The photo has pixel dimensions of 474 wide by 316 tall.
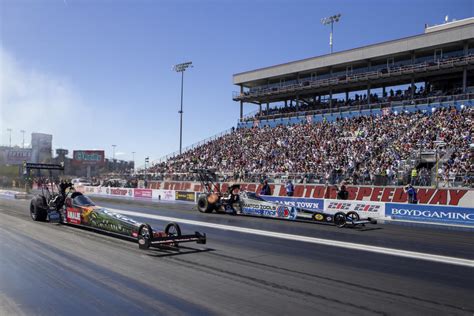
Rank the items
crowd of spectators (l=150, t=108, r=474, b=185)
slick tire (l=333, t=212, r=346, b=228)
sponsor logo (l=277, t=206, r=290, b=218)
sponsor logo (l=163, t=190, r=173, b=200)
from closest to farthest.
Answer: slick tire (l=333, t=212, r=346, b=228) < sponsor logo (l=277, t=206, r=290, b=218) < crowd of spectators (l=150, t=108, r=474, b=185) < sponsor logo (l=163, t=190, r=173, b=200)

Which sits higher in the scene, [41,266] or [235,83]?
[235,83]

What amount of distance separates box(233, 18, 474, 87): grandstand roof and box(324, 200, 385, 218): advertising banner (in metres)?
20.4

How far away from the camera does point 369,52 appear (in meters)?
38.4

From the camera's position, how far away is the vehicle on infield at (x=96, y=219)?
9.86 metres

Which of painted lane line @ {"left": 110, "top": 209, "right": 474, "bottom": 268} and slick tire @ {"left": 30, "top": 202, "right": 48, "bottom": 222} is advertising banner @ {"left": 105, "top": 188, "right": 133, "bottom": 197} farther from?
painted lane line @ {"left": 110, "top": 209, "right": 474, "bottom": 268}

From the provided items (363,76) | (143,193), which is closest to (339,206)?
(143,193)

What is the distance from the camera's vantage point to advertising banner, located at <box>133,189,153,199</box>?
34375 millimetres

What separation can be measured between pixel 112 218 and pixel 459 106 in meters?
27.9

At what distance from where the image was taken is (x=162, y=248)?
33.0ft

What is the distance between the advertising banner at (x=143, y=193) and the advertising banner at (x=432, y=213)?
810 inches

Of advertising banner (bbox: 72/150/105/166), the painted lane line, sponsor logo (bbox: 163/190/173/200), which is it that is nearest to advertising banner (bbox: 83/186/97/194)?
sponsor logo (bbox: 163/190/173/200)

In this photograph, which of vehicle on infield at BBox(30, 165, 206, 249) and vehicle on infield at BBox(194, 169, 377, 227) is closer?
vehicle on infield at BBox(30, 165, 206, 249)

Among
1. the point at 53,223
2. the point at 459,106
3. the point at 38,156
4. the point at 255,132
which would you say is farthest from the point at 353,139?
the point at 38,156

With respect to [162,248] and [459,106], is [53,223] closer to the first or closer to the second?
[162,248]
